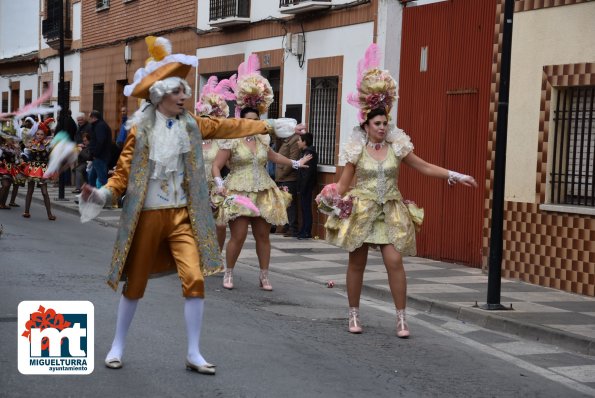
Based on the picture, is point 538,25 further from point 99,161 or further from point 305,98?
point 99,161

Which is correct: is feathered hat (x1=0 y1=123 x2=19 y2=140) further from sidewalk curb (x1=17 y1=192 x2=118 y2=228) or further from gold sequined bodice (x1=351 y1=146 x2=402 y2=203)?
gold sequined bodice (x1=351 y1=146 x2=402 y2=203)

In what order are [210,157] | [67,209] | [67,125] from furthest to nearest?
1. [67,125]
2. [67,209]
3. [210,157]

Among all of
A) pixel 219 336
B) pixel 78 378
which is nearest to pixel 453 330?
pixel 219 336

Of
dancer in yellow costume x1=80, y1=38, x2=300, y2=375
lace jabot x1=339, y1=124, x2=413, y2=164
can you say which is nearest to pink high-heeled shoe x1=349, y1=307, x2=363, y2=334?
lace jabot x1=339, y1=124, x2=413, y2=164

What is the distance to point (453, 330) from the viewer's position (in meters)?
10.0

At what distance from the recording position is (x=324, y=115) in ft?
63.5

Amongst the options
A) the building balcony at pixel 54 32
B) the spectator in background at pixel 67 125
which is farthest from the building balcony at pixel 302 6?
the building balcony at pixel 54 32

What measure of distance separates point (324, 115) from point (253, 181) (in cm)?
791

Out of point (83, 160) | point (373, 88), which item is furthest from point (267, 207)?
point (83, 160)

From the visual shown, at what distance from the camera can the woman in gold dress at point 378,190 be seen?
30.2 feet

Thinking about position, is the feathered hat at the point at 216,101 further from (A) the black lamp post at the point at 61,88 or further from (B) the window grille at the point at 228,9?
(A) the black lamp post at the point at 61,88

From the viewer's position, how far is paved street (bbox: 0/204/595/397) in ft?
22.8

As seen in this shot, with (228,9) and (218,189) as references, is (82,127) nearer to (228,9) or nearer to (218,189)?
(228,9)

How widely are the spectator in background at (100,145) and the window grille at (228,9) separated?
3284 millimetres
